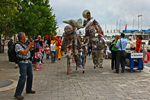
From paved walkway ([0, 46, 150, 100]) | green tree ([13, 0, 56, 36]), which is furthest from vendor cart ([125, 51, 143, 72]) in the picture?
green tree ([13, 0, 56, 36])

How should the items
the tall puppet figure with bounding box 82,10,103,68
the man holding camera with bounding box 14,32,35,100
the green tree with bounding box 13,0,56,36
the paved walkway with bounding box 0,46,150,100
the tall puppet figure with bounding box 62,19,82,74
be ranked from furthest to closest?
the green tree with bounding box 13,0,56,36 → the tall puppet figure with bounding box 82,10,103,68 → the tall puppet figure with bounding box 62,19,82,74 → the paved walkway with bounding box 0,46,150,100 → the man holding camera with bounding box 14,32,35,100

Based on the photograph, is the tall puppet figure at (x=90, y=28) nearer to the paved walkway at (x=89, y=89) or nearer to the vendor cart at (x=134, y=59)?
the vendor cart at (x=134, y=59)

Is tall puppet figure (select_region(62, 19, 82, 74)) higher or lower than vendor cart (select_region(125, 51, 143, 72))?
higher

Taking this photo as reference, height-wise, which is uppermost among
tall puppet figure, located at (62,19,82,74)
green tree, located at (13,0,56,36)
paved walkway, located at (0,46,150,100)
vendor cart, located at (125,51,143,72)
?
green tree, located at (13,0,56,36)

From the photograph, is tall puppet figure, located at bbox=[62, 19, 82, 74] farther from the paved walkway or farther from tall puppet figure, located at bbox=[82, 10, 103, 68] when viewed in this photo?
the paved walkway

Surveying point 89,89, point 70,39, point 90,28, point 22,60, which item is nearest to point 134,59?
point 90,28

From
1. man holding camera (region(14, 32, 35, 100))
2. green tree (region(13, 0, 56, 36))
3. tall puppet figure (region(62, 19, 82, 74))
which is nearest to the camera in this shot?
man holding camera (region(14, 32, 35, 100))

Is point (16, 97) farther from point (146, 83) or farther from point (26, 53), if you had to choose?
point (146, 83)

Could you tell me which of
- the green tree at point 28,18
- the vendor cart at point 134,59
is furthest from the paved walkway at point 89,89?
the green tree at point 28,18

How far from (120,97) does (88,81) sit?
6.57ft

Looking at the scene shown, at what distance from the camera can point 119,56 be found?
334 inches

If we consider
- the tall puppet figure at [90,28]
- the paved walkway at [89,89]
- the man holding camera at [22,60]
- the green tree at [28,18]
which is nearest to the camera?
the man holding camera at [22,60]

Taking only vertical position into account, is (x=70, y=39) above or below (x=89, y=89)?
above

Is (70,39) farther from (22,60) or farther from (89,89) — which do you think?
(22,60)
